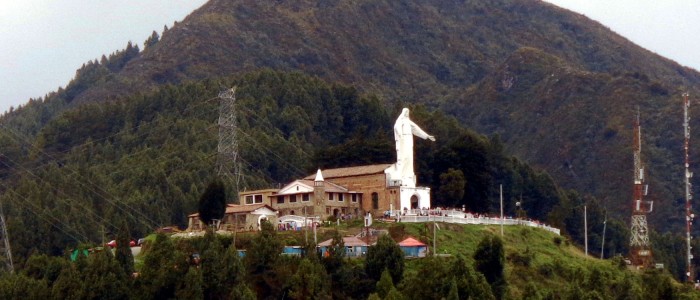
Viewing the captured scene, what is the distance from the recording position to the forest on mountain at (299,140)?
94.6 m

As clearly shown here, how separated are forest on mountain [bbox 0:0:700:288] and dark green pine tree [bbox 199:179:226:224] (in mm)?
12745

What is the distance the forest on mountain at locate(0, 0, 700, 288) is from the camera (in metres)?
94.6

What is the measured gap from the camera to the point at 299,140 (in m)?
A: 118

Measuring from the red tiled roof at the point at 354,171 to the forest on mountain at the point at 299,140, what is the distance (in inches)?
243

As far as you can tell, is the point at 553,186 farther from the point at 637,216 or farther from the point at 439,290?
the point at 439,290

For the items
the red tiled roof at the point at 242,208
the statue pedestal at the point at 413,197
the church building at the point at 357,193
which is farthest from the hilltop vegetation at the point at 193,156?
the red tiled roof at the point at 242,208

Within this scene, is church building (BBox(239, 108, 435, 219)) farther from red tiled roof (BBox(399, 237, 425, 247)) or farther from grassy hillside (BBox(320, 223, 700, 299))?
red tiled roof (BBox(399, 237, 425, 247))

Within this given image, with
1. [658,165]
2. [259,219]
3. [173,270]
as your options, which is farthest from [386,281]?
[658,165]

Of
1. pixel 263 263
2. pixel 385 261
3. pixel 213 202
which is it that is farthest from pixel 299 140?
pixel 385 261

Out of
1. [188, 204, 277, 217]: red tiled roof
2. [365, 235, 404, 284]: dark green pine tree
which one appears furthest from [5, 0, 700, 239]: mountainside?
[365, 235, 404, 284]: dark green pine tree

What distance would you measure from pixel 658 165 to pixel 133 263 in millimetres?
91450

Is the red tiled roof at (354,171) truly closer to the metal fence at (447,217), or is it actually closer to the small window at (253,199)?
the small window at (253,199)

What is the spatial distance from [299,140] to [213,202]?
3866 centimetres

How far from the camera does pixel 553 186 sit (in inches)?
4547
